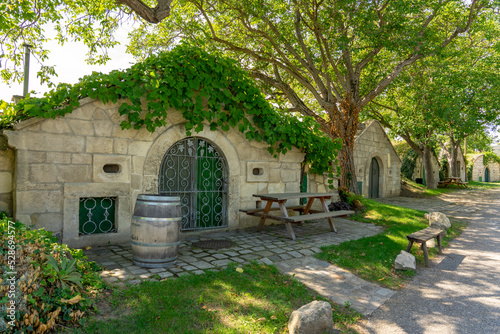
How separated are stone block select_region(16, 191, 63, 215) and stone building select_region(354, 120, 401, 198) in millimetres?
11053

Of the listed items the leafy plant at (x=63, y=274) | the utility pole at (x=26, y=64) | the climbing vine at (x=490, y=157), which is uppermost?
the utility pole at (x=26, y=64)

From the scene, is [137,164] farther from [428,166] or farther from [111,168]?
[428,166]

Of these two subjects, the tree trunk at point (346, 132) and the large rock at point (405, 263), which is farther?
→ the tree trunk at point (346, 132)

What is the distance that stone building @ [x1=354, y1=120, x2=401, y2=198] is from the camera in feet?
44.2

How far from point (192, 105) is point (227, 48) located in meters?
5.02

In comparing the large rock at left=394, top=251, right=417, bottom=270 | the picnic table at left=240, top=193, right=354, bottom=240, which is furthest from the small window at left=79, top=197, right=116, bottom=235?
the large rock at left=394, top=251, right=417, bottom=270

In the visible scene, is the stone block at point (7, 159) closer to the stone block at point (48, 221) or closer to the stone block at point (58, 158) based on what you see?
the stone block at point (58, 158)

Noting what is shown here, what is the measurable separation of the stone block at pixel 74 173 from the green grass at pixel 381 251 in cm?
380

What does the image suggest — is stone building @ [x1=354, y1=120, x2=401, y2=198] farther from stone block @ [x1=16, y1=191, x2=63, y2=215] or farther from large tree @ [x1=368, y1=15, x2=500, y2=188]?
stone block @ [x1=16, y1=191, x2=63, y2=215]

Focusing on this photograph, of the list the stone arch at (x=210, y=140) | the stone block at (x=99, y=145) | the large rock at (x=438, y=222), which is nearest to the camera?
the stone block at (x=99, y=145)

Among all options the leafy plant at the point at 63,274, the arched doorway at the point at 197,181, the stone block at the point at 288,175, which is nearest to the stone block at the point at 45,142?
the arched doorway at the point at 197,181

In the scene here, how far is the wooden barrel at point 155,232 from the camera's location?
3.91m

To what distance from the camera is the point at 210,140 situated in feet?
20.3

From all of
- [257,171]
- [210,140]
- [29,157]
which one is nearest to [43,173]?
[29,157]
